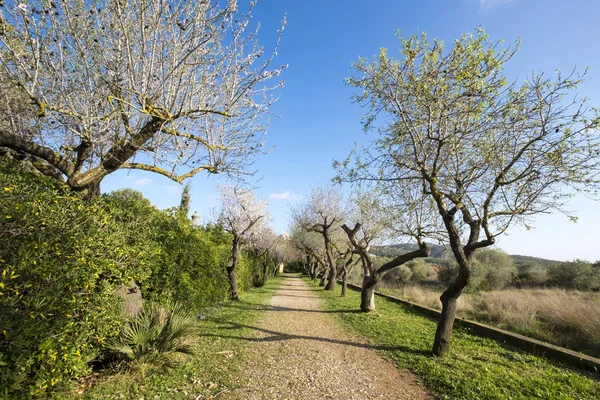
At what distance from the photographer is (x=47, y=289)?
10.2 feet

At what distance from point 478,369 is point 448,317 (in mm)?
1107

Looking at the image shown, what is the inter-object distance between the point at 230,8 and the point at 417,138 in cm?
491

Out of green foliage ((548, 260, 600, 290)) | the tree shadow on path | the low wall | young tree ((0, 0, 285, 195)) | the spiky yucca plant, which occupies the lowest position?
the tree shadow on path

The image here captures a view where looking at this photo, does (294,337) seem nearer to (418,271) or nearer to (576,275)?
(576,275)

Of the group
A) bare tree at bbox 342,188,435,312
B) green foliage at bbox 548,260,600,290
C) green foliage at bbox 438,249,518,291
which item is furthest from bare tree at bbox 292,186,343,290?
green foliage at bbox 548,260,600,290

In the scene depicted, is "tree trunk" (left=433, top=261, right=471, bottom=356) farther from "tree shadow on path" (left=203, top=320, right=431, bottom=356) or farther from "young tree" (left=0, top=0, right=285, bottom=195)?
"young tree" (left=0, top=0, right=285, bottom=195)

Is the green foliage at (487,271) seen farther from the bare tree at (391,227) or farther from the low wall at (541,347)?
the low wall at (541,347)

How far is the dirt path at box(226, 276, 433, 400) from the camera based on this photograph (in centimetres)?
464

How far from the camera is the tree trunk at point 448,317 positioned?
245 inches

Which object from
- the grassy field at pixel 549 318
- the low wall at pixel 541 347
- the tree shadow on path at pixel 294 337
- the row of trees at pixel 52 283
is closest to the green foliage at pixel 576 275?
the grassy field at pixel 549 318

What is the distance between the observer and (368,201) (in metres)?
15.8

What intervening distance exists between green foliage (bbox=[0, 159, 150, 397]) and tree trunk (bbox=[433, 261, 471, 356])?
655 centimetres

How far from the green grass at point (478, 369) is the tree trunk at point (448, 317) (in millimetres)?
250

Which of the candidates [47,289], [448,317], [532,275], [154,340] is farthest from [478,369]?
[532,275]
